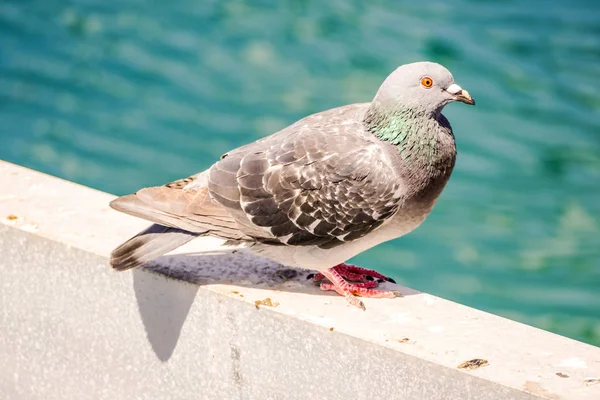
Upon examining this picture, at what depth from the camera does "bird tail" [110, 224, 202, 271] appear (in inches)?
145

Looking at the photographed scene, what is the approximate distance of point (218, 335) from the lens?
370 cm

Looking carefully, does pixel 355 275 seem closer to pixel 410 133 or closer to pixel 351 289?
pixel 351 289

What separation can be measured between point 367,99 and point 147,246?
5771 millimetres

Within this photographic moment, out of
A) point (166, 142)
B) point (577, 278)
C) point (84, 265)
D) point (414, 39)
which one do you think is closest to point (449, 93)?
point (84, 265)

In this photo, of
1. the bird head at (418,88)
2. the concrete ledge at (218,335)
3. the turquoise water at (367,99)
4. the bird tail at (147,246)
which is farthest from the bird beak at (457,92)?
the turquoise water at (367,99)

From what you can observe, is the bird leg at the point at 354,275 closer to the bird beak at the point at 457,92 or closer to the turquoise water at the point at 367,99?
the bird beak at the point at 457,92

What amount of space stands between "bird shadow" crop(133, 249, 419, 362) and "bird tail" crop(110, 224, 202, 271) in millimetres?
115

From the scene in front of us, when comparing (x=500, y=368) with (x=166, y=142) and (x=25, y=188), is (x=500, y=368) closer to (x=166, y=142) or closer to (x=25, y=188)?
(x=25, y=188)

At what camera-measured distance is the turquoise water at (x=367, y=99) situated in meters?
8.05

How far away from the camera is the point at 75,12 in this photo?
35.8 feet

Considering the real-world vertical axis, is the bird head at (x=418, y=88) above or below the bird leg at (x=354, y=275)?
above

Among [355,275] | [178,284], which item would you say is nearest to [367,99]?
[355,275]

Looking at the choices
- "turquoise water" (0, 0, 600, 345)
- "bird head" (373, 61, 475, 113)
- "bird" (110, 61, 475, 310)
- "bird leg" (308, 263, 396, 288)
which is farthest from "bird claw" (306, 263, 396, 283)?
"turquoise water" (0, 0, 600, 345)

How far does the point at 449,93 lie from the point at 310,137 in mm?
564
